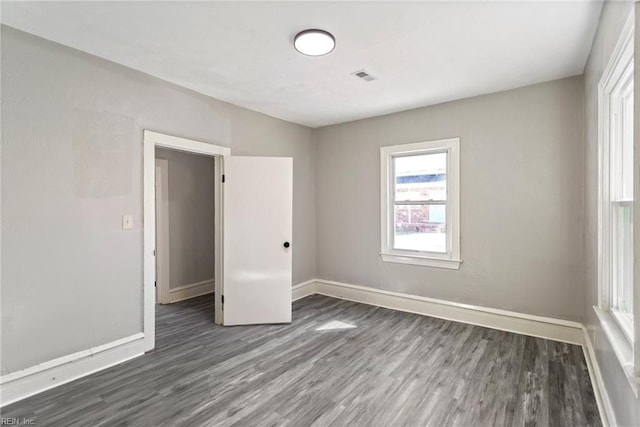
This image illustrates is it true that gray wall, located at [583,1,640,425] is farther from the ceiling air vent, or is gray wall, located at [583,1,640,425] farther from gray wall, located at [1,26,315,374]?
gray wall, located at [1,26,315,374]

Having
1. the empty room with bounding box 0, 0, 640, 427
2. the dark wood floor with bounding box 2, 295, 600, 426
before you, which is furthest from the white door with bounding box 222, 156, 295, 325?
the dark wood floor with bounding box 2, 295, 600, 426

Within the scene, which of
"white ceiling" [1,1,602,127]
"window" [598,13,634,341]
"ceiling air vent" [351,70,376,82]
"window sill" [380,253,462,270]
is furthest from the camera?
"window sill" [380,253,462,270]

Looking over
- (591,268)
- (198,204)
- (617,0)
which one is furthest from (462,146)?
(198,204)

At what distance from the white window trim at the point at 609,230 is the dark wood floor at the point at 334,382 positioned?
2.19 feet

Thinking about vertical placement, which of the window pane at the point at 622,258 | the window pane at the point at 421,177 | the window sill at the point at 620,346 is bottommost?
the window sill at the point at 620,346

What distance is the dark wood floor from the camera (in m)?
2.03

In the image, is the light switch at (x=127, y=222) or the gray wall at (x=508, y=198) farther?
the gray wall at (x=508, y=198)

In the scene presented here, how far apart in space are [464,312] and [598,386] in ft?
4.87

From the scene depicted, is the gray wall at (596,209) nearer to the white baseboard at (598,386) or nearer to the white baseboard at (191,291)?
the white baseboard at (598,386)

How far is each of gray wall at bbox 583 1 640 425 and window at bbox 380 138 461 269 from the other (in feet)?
3.98

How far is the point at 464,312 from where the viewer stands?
12.0ft

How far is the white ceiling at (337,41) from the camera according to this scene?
1998 mm

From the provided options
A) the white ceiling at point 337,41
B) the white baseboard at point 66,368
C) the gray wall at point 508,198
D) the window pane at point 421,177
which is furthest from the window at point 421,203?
the white baseboard at point 66,368

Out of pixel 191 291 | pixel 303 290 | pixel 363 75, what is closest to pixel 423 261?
pixel 303 290
